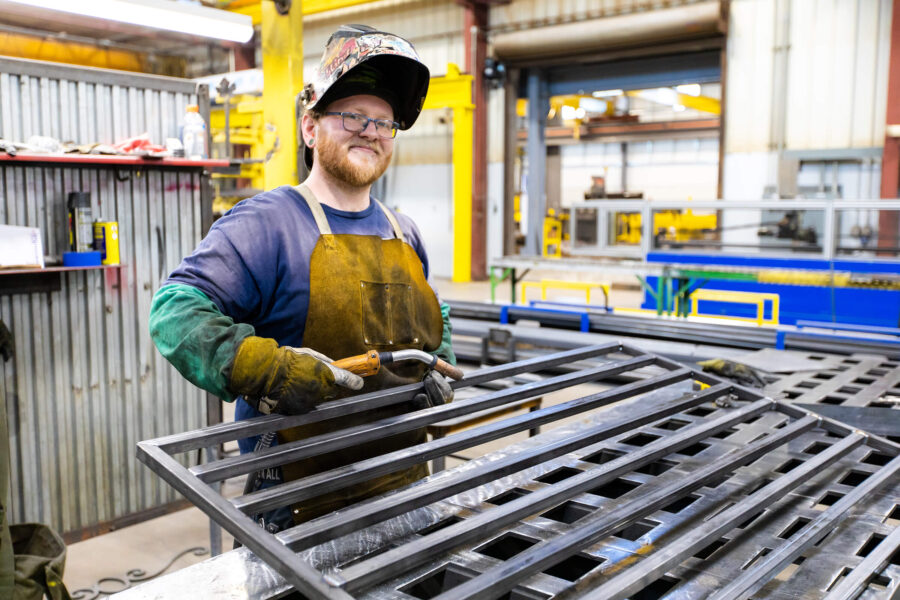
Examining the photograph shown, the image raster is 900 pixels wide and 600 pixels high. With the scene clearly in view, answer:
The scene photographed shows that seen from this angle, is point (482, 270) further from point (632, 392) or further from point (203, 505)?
point (203, 505)

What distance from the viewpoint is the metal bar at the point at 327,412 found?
1.15 metres

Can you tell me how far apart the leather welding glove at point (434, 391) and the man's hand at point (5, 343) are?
235cm

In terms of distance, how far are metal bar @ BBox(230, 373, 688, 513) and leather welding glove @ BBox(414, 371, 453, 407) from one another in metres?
0.17

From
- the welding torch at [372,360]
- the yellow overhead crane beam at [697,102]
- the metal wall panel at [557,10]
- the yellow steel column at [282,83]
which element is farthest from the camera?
the yellow overhead crane beam at [697,102]

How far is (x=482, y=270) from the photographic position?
12.2m

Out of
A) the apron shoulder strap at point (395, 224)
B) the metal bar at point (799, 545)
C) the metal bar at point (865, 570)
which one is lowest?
the metal bar at point (865, 570)

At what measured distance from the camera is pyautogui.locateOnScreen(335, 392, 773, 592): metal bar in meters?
0.91

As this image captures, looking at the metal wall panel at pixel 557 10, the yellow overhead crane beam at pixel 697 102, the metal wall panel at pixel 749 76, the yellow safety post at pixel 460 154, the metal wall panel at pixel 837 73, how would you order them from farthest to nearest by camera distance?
the yellow overhead crane beam at pixel 697 102
the yellow safety post at pixel 460 154
the metal wall panel at pixel 557 10
the metal wall panel at pixel 749 76
the metal wall panel at pixel 837 73

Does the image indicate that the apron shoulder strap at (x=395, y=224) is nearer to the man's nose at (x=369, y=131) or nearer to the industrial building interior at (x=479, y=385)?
the industrial building interior at (x=479, y=385)

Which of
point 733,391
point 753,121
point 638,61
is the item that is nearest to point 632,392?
point 733,391

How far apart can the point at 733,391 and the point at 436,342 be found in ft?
2.86

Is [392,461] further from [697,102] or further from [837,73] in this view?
[697,102]

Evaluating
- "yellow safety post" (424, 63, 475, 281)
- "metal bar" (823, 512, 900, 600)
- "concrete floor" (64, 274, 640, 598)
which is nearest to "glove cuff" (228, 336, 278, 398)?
"metal bar" (823, 512, 900, 600)

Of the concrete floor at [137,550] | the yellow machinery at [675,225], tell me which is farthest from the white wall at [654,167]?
the concrete floor at [137,550]
